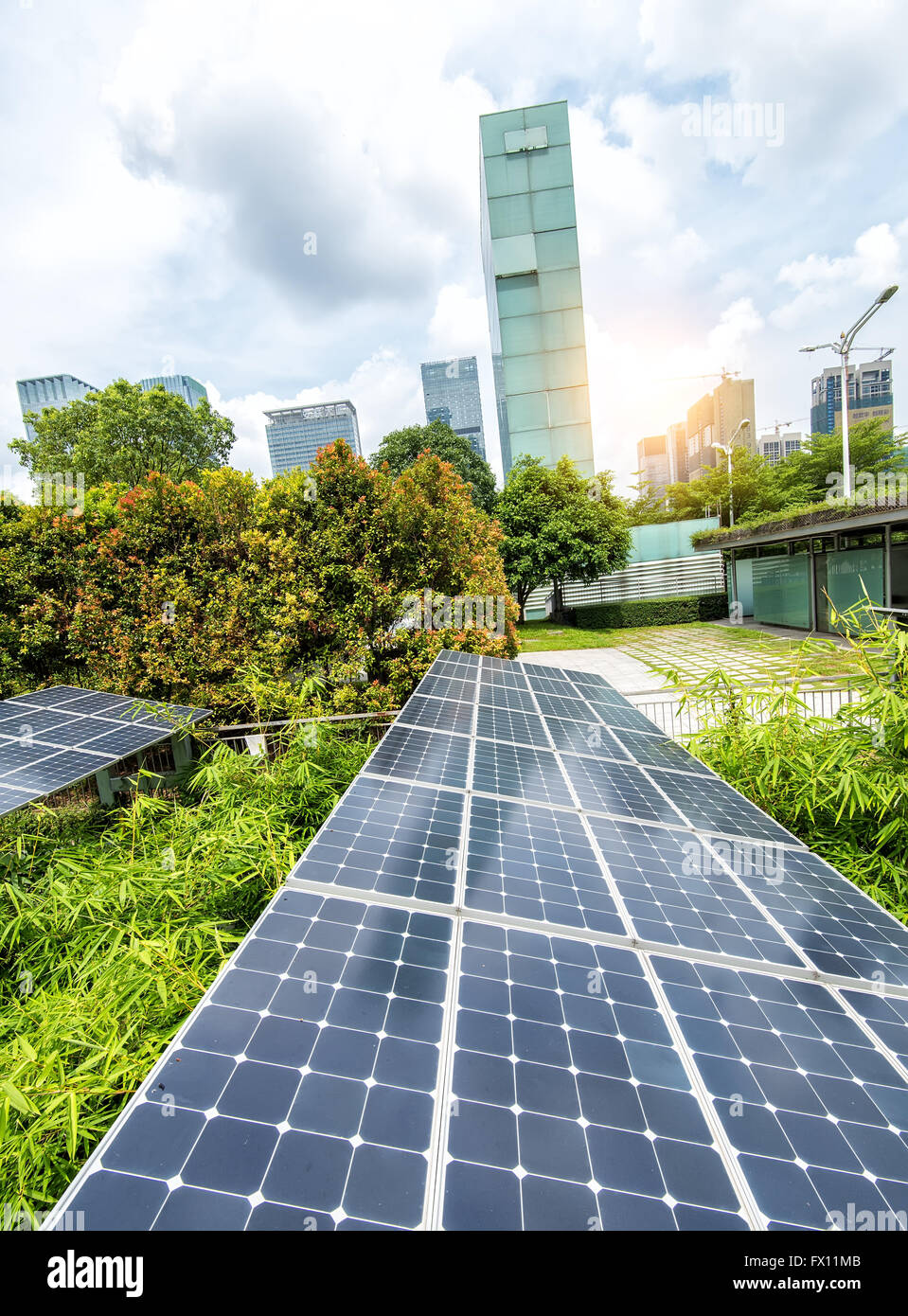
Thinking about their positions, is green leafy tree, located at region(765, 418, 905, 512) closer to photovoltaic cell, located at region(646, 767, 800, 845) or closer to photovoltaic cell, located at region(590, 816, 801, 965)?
photovoltaic cell, located at region(646, 767, 800, 845)

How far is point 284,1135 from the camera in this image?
5.25 ft

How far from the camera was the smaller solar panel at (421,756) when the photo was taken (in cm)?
425

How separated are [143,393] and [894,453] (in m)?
46.2

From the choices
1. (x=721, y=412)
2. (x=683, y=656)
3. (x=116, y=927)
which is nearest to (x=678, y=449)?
(x=721, y=412)

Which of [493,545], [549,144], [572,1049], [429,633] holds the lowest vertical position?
[572,1049]

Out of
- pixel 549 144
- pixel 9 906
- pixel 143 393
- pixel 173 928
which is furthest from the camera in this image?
pixel 549 144

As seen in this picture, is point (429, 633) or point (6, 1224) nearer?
point (6, 1224)

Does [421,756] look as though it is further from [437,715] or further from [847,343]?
[847,343]

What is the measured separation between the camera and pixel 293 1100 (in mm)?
1705

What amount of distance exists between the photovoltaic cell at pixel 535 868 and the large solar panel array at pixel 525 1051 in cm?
2

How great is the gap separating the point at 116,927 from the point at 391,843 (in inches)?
94.5

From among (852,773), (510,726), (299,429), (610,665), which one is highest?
(299,429)
